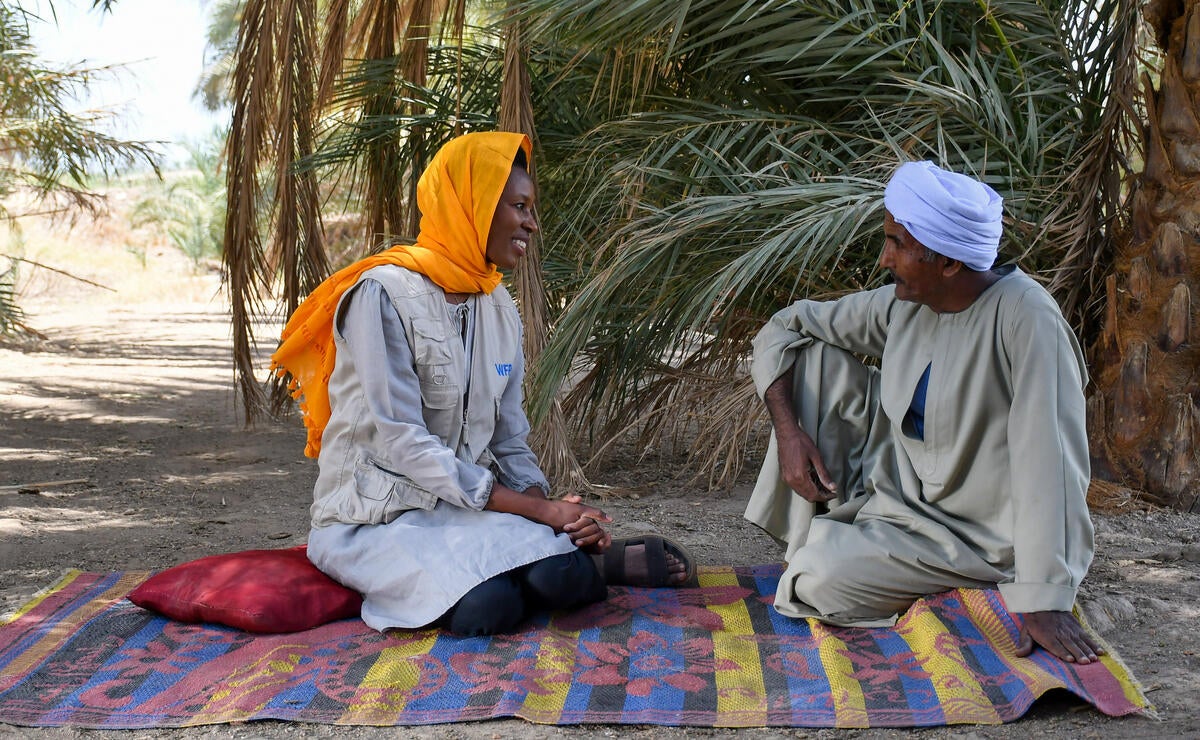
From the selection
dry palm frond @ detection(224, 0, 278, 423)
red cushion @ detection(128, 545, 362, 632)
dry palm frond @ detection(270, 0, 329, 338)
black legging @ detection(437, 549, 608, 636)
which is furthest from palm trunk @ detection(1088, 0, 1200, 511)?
dry palm frond @ detection(224, 0, 278, 423)

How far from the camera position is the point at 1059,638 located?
7.58ft

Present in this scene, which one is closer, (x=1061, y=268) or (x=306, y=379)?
(x=306, y=379)

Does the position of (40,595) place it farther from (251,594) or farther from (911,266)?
(911,266)

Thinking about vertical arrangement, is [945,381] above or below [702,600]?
above

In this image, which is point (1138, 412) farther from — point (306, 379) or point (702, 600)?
point (306, 379)

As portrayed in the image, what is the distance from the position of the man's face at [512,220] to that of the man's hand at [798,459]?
0.73 metres

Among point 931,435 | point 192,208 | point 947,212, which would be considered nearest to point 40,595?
point 931,435

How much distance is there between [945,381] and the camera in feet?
8.37

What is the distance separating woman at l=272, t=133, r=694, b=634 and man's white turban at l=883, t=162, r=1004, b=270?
2.91ft

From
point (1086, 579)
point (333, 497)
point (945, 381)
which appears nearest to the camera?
point (945, 381)

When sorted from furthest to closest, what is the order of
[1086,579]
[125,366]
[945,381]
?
[125,366] < [1086,579] < [945,381]

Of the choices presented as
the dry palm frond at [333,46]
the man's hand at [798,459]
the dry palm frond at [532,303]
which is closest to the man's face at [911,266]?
the man's hand at [798,459]

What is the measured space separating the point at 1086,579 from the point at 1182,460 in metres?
0.88

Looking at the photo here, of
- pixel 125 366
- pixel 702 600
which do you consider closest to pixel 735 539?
pixel 702 600
